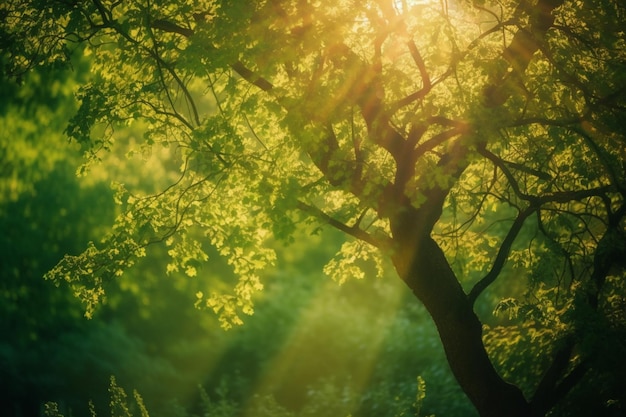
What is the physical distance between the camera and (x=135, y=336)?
830 inches

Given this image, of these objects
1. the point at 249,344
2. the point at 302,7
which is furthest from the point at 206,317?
the point at 302,7

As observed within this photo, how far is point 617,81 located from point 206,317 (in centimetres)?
1506

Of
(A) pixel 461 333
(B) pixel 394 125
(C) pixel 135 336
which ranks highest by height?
(C) pixel 135 336

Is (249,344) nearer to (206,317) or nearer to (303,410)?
(206,317)

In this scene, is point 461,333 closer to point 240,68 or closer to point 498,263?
point 498,263

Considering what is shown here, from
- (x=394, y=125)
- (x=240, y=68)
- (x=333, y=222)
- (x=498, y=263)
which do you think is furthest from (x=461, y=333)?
(x=240, y=68)

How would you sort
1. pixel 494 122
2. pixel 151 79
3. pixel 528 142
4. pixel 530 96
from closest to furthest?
1. pixel 494 122
2. pixel 530 96
3. pixel 528 142
4. pixel 151 79

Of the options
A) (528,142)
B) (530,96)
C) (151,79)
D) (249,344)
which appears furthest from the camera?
(249,344)

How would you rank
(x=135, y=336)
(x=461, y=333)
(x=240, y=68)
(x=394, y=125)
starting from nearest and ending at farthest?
(x=240, y=68)
(x=461, y=333)
(x=394, y=125)
(x=135, y=336)

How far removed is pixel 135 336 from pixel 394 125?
47.8ft

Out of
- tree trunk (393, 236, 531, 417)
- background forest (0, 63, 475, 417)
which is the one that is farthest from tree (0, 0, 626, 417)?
background forest (0, 63, 475, 417)

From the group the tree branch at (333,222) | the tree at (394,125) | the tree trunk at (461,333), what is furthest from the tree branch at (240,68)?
the tree trunk at (461,333)

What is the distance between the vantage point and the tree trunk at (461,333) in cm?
903

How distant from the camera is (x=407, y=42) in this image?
809 cm
